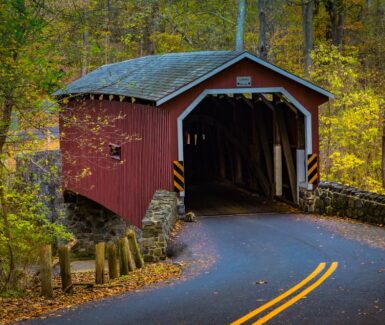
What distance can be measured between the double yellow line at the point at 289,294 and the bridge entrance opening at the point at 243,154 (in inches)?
263

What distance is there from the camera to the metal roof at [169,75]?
15.4 meters

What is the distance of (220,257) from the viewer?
11.7m

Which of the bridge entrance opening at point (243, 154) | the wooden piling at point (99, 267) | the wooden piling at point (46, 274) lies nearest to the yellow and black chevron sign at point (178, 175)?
the bridge entrance opening at point (243, 154)

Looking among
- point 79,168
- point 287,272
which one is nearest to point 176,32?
point 79,168

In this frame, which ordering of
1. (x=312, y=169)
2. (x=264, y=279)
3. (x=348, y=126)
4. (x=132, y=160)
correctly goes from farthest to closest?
1. (x=348, y=126)
2. (x=132, y=160)
3. (x=312, y=169)
4. (x=264, y=279)

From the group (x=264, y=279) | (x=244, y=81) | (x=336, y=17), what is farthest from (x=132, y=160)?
(x=336, y=17)

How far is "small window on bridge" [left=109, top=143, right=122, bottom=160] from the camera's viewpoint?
61.9ft

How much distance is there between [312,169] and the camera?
54.3 ft

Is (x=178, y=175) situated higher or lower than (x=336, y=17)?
lower

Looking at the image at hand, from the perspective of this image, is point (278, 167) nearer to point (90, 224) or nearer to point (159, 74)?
point (159, 74)

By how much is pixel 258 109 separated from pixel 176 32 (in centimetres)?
2046

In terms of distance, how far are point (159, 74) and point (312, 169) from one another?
17.0 feet

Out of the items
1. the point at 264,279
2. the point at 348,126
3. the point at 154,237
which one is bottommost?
the point at 264,279

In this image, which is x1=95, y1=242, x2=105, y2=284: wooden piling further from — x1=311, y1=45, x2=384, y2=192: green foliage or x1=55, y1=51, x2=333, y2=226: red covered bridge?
x1=311, y1=45, x2=384, y2=192: green foliage
